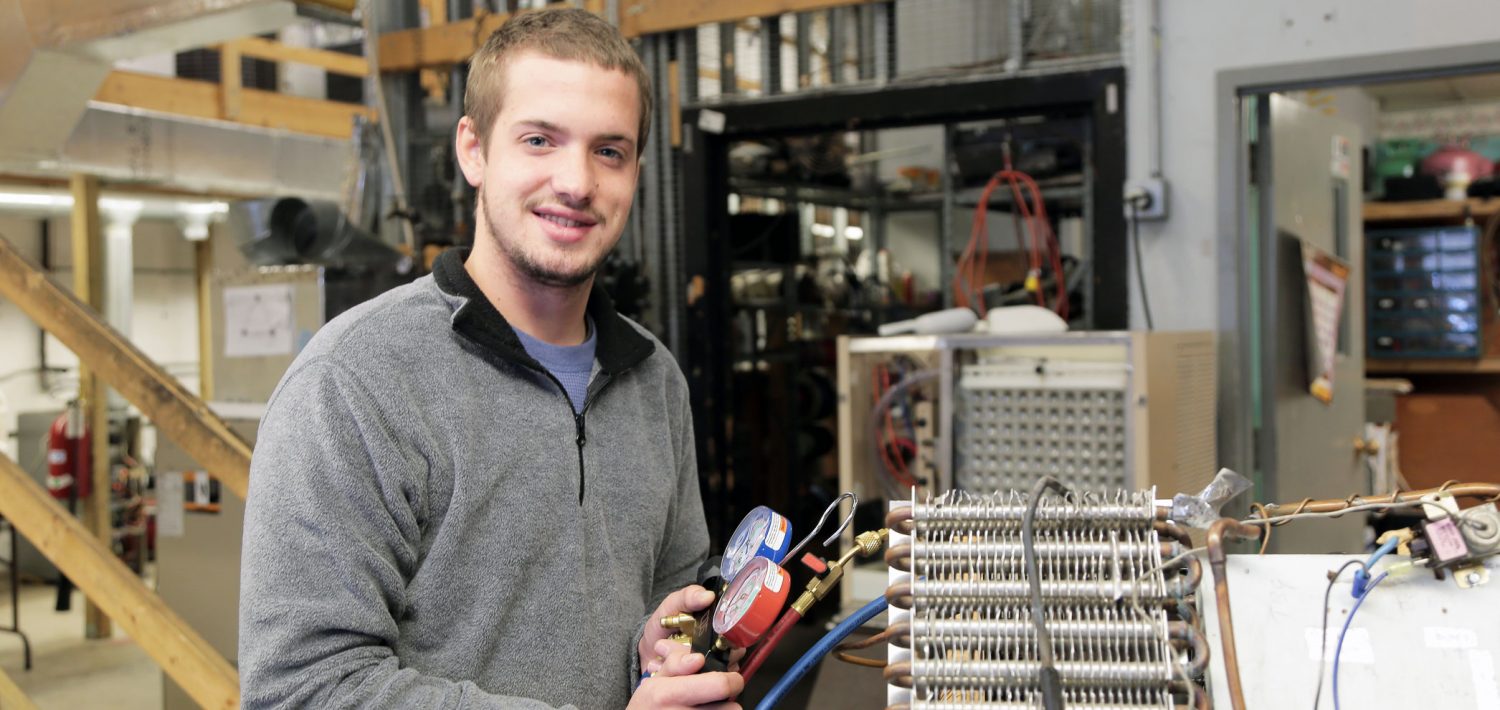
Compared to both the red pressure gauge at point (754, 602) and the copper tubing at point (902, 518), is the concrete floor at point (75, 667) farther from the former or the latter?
the copper tubing at point (902, 518)

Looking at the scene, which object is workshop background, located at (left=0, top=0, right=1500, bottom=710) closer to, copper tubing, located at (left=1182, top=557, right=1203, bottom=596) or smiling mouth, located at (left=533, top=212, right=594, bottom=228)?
copper tubing, located at (left=1182, top=557, right=1203, bottom=596)

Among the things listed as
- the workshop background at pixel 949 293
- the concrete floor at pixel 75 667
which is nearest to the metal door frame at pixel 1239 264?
the workshop background at pixel 949 293

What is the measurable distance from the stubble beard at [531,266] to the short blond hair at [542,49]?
85mm

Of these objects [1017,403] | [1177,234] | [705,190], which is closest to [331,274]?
[705,190]

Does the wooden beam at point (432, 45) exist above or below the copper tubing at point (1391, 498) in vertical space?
above

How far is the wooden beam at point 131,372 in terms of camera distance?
192 cm

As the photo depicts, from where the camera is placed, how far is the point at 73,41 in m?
3.05

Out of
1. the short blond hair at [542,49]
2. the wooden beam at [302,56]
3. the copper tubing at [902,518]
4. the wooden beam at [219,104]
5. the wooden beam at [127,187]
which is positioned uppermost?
the wooden beam at [302,56]

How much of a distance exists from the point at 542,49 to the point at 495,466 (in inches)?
15.9

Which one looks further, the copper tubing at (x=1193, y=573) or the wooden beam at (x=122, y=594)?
the wooden beam at (x=122, y=594)

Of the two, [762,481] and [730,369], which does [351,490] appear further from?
[762,481]

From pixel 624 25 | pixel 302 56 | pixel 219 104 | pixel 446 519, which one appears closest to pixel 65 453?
pixel 219 104

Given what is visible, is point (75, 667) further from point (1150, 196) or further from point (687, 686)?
point (687, 686)

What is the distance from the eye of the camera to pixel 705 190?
12.9 feet
